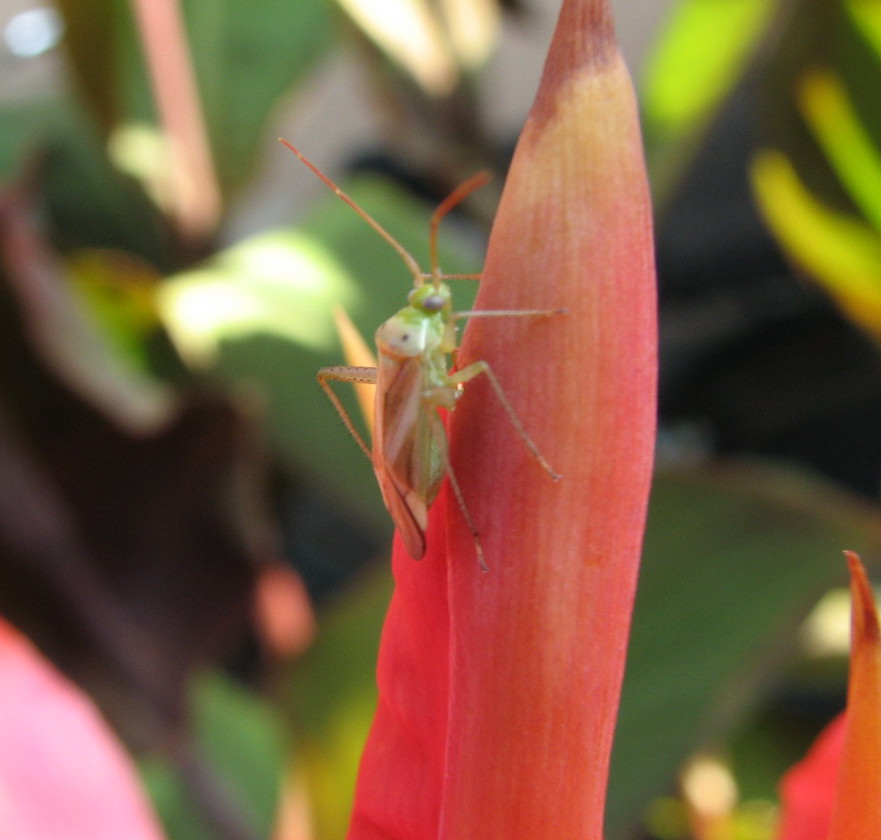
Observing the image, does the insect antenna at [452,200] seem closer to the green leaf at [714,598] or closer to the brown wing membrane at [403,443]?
the brown wing membrane at [403,443]

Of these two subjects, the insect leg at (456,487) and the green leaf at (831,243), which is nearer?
the insect leg at (456,487)

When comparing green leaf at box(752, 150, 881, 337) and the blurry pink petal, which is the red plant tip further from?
green leaf at box(752, 150, 881, 337)

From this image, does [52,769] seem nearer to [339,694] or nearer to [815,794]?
[815,794]

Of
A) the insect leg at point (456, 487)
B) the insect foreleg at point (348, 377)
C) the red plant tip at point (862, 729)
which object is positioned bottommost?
the red plant tip at point (862, 729)

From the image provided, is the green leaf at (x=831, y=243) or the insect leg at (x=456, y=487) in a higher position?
the green leaf at (x=831, y=243)

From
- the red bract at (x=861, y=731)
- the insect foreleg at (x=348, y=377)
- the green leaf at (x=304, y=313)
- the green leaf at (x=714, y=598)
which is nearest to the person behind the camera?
the red bract at (x=861, y=731)

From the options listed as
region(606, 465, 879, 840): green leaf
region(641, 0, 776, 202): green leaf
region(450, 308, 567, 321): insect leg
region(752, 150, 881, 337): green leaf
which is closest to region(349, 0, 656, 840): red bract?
region(450, 308, 567, 321): insect leg

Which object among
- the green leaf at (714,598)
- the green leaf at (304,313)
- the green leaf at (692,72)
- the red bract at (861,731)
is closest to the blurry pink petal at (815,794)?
the red bract at (861,731)

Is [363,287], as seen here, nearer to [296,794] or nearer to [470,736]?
[296,794]
